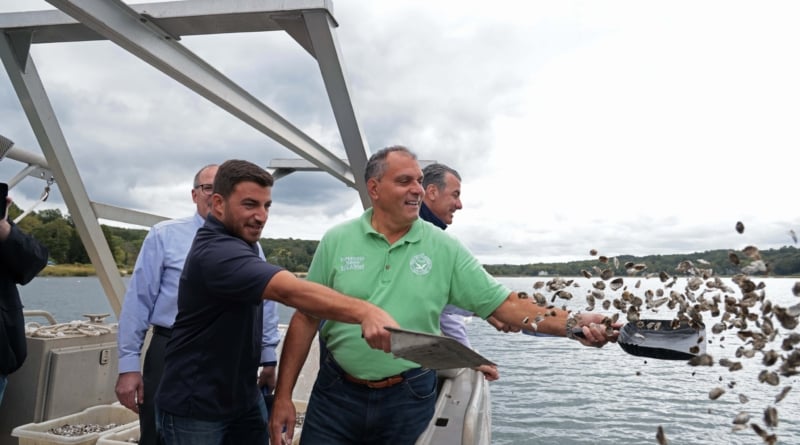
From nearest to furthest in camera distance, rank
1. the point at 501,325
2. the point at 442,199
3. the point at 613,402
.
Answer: the point at 501,325, the point at 442,199, the point at 613,402

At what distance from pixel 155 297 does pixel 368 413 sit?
1404mm

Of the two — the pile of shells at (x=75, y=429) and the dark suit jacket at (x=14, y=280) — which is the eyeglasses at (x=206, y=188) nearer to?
the dark suit jacket at (x=14, y=280)

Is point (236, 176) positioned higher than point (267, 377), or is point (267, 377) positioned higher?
point (236, 176)

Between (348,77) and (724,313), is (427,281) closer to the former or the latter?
(724,313)

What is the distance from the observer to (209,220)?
6.78 feet

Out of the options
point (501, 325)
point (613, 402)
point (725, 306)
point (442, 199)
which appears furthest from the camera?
point (613, 402)

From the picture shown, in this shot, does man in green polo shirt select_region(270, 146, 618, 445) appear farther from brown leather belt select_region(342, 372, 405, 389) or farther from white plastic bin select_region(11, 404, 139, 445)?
white plastic bin select_region(11, 404, 139, 445)

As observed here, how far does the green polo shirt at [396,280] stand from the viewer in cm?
203

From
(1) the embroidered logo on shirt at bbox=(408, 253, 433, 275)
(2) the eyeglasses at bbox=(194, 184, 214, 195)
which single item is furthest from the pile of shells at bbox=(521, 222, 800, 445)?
(2) the eyeglasses at bbox=(194, 184, 214, 195)

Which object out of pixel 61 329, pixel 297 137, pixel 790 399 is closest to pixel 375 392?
pixel 297 137

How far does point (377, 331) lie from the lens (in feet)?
5.70

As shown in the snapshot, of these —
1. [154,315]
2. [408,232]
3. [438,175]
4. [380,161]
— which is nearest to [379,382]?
[408,232]

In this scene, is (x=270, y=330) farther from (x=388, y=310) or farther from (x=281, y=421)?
(x=388, y=310)

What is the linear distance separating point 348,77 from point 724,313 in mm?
2302
